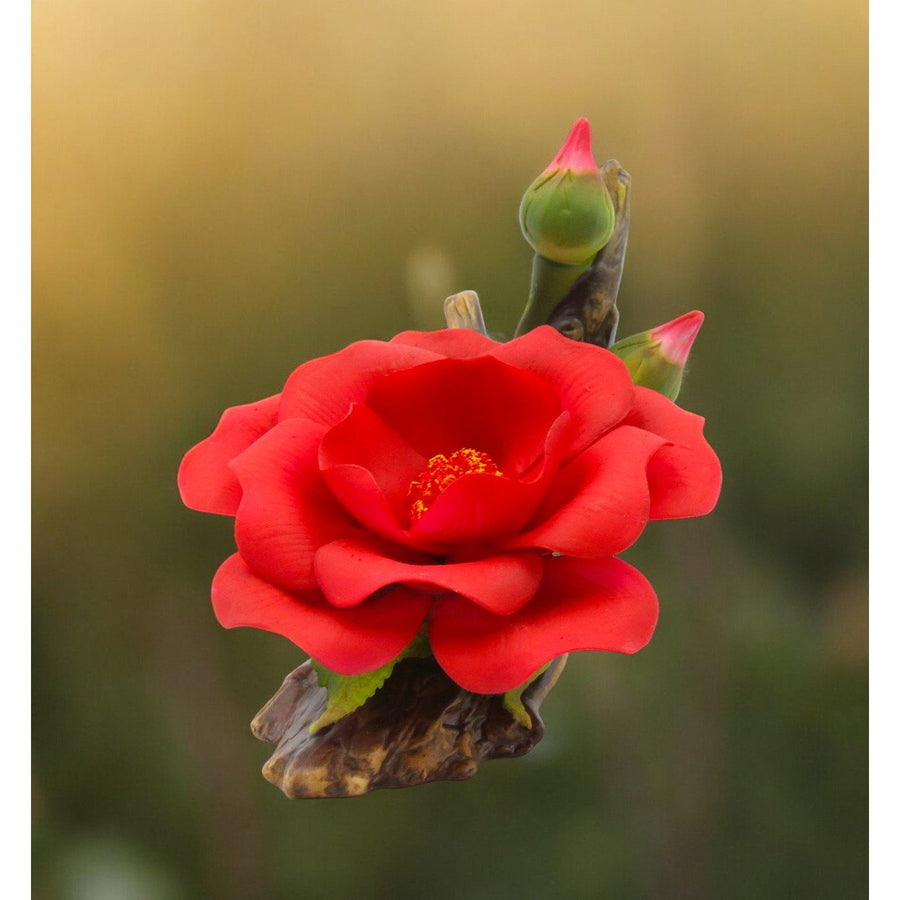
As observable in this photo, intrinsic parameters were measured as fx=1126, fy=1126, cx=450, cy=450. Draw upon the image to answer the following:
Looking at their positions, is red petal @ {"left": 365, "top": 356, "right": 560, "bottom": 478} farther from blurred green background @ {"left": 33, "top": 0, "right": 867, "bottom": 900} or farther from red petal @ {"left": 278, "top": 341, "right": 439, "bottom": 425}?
blurred green background @ {"left": 33, "top": 0, "right": 867, "bottom": 900}

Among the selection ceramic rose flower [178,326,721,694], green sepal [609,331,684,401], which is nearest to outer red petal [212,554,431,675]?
ceramic rose flower [178,326,721,694]

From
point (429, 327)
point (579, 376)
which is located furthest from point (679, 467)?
point (429, 327)

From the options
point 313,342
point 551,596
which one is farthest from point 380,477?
point 313,342

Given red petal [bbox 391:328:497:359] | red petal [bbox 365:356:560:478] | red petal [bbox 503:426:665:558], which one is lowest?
red petal [bbox 503:426:665:558]

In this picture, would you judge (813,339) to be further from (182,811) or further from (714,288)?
(182,811)

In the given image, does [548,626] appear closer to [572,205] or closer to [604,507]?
[604,507]
